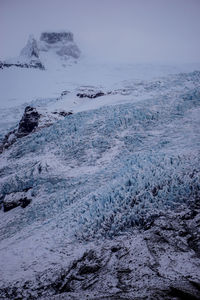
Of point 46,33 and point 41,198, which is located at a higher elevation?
point 46,33

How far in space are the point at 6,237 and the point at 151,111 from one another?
8.64 metres

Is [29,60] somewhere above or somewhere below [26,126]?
above

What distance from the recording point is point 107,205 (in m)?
6.01

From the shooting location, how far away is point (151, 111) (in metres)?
11.2

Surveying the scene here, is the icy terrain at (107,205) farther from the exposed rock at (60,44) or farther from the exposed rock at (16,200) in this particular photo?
the exposed rock at (60,44)

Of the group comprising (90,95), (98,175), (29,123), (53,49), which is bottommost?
(98,175)

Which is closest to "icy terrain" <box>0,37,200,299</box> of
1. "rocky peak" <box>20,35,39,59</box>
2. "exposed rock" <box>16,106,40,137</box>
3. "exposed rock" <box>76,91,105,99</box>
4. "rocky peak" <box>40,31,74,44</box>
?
"exposed rock" <box>16,106,40,137</box>

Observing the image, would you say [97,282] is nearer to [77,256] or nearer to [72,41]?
[77,256]

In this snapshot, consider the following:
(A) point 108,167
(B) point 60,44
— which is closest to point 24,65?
(B) point 60,44

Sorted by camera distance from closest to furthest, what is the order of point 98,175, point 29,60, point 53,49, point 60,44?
point 98,175, point 29,60, point 53,49, point 60,44

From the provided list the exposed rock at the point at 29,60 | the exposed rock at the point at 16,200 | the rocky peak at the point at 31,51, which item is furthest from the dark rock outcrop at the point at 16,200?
the rocky peak at the point at 31,51

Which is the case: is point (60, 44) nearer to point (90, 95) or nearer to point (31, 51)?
point (31, 51)

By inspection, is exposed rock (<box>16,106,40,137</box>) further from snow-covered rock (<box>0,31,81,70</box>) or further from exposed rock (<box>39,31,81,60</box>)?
exposed rock (<box>39,31,81,60</box>)

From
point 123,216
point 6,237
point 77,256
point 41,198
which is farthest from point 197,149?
point 6,237
